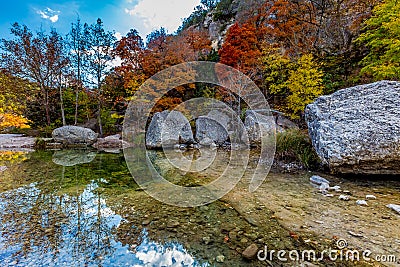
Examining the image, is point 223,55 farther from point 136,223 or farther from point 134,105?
point 136,223

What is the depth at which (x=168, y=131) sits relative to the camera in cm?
1061

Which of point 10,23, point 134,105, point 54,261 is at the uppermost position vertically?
point 10,23

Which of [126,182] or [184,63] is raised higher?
[184,63]

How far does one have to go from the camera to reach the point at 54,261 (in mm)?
2299

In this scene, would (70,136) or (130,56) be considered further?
(130,56)

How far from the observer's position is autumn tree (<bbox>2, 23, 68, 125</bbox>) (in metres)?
14.0

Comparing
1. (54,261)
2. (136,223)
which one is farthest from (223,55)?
(54,261)

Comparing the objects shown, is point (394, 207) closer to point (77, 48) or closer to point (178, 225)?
point (178, 225)

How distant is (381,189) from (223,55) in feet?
38.7

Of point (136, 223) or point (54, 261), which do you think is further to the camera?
point (136, 223)

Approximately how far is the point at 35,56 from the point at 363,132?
717 inches

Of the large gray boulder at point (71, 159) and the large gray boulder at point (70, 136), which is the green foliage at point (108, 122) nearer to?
the large gray boulder at point (70, 136)

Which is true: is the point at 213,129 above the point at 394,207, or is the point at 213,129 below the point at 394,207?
A: above

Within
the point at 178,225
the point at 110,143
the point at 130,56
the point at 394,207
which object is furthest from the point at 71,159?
the point at 394,207
